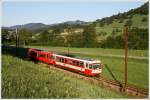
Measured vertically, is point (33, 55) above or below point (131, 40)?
below

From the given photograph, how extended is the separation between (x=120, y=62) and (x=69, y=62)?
2964 millimetres

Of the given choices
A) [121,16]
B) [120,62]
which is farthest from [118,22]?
[120,62]

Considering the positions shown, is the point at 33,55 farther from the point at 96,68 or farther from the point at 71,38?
the point at 96,68

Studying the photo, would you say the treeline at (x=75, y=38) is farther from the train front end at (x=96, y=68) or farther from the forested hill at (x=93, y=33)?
the train front end at (x=96, y=68)

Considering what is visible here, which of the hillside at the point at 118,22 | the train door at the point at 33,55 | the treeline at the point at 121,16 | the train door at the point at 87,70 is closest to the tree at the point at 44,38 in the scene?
the train door at the point at 33,55

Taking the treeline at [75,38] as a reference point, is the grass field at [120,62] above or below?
below

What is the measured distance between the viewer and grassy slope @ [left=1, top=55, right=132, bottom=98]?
38.5 feet

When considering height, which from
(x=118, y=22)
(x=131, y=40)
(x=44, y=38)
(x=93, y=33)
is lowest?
(x=131, y=40)

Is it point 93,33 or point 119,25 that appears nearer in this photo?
point 119,25

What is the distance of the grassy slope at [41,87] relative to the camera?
38.5 ft

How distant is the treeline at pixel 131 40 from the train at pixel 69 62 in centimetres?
135

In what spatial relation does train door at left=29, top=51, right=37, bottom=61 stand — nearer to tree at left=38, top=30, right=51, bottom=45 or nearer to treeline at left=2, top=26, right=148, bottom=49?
treeline at left=2, top=26, right=148, bottom=49

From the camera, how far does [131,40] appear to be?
16.4 meters

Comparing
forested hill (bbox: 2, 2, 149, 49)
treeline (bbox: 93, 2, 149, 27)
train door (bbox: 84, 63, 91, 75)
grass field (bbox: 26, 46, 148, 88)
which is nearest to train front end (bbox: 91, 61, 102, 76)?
train door (bbox: 84, 63, 91, 75)
